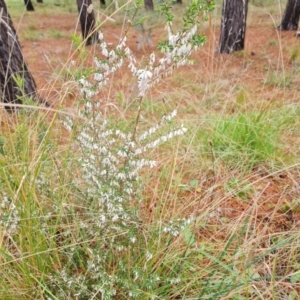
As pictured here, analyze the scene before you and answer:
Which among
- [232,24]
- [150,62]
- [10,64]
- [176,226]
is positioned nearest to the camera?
[150,62]

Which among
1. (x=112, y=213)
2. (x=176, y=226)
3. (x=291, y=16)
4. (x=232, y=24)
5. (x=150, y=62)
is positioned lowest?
(x=291, y=16)

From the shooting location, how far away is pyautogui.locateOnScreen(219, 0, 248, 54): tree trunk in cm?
553

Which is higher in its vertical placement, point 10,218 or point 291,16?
point 10,218

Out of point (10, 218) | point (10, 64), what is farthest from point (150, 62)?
point (10, 64)

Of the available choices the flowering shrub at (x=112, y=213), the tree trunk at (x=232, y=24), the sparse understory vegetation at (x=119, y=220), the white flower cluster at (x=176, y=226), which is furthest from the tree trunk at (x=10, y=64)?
the tree trunk at (x=232, y=24)

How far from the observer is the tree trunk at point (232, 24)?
18.1ft

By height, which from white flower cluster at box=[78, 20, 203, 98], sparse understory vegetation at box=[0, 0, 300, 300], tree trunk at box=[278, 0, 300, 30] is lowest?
tree trunk at box=[278, 0, 300, 30]

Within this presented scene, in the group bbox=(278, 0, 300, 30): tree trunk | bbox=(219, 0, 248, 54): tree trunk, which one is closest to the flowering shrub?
bbox=(219, 0, 248, 54): tree trunk

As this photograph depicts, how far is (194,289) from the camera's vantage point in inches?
48.0

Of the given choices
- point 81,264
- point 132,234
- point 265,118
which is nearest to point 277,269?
point 132,234

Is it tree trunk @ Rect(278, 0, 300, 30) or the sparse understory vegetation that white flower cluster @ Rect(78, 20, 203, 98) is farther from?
tree trunk @ Rect(278, 0, 300, 30)

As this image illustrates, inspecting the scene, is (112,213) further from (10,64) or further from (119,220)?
(10,64)

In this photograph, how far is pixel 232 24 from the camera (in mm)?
5711

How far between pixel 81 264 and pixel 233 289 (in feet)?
1.67
